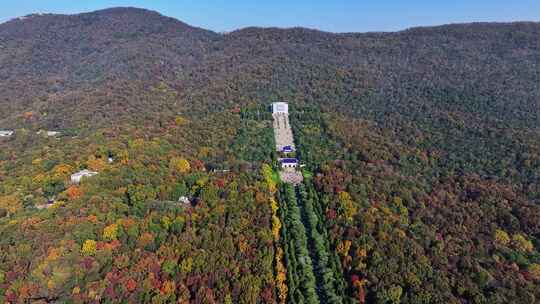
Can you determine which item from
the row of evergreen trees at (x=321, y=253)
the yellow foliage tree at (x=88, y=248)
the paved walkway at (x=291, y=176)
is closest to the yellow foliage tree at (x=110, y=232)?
the yellow foliage tree at (x=88, y=248)

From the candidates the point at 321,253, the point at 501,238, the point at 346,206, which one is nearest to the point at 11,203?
the point at 321,253

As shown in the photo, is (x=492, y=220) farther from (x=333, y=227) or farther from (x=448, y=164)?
(x=333, y=227)

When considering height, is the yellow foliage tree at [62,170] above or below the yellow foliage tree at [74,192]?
above

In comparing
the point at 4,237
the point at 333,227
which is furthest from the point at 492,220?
the point at 4,237

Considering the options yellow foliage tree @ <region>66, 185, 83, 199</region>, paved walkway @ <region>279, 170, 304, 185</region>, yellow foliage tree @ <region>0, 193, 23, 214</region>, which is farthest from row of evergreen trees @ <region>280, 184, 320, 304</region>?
yellow foliage tree @ <region>0, 193, 23, 214</region>

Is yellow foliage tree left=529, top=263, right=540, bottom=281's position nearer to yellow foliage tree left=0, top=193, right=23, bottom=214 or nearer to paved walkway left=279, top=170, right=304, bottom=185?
paved walkway left=279, top=170, right=304, bottom=185

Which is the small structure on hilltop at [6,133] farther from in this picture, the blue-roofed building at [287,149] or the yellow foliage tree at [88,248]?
the blue-roofed building at [287,149]
